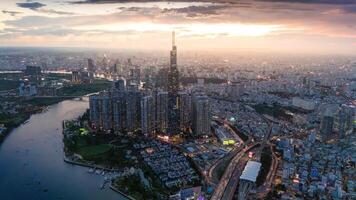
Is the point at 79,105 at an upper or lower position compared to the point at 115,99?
lower

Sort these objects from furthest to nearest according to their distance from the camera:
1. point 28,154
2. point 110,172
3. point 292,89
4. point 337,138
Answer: point 292,89
point 337,138
point 28,154
point 110,172

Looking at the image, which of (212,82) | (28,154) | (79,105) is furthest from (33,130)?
(212,82)

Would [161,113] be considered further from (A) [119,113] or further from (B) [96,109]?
(B) [96,109]

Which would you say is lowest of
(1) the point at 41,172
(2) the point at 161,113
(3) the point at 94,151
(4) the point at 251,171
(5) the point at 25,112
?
(1) the point at 41,172

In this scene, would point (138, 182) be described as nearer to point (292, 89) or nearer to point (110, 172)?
point (110, 172)

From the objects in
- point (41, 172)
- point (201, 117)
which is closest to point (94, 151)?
point (41, 172)

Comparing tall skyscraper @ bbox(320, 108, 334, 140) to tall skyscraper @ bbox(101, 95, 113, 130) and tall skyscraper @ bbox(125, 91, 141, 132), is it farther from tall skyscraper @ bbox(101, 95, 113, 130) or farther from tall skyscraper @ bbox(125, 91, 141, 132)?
tall skyscraper @ bbox(101, 95, 113, 130)
